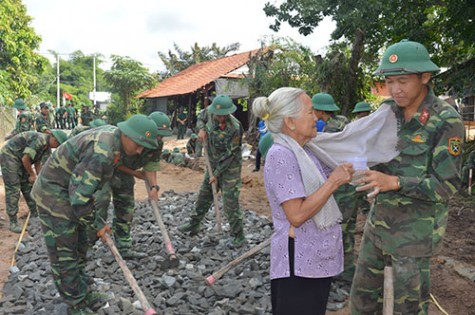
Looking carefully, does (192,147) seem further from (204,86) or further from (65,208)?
(65,208)

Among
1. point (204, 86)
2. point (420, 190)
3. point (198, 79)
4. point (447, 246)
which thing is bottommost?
point (447, 246)

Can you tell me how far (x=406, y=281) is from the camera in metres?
2.41

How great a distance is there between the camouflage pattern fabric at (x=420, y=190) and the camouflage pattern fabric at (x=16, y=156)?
5.38 metres

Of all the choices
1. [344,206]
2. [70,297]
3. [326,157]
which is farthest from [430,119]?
[70,297]

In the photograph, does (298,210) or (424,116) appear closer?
(298,210)

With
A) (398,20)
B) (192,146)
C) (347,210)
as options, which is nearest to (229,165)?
(347,210)

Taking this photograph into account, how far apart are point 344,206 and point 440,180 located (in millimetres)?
2271

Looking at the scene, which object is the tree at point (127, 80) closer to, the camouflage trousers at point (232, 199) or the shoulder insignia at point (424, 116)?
the camouflage trousers at point (232, 199)

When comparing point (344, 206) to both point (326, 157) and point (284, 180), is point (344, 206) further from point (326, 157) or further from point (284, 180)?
point (284, 180)

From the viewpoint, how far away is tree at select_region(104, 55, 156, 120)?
89.8ft

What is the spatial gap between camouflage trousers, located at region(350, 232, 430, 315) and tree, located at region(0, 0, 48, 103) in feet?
75.6

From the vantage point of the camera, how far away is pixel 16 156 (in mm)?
A: 6688

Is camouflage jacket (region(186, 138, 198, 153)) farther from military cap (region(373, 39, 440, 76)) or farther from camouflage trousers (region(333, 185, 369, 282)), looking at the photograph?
military cap (region(373, 39, 440, 76))

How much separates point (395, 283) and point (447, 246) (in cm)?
416
